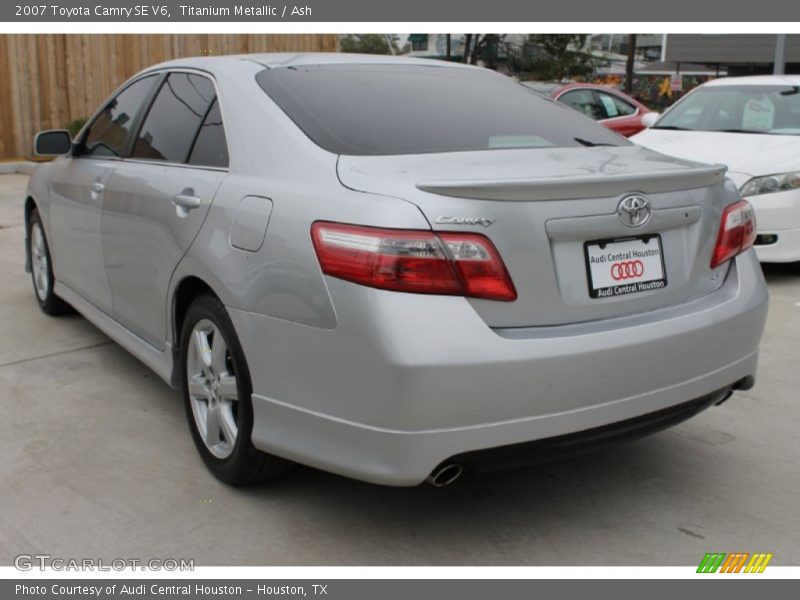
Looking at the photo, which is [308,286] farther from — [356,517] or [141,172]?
[141,172]

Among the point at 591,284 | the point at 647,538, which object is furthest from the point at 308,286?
the point at 647,538

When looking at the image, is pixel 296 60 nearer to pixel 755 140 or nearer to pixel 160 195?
pixel 160 195

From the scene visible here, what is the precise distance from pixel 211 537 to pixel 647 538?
4.75ft

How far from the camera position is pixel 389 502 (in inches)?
134

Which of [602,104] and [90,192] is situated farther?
[602,104]

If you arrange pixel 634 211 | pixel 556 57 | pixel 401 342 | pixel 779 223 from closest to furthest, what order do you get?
pixel 401 342 < pixel 634 211 < pixel 779 223 < pixel 556 57

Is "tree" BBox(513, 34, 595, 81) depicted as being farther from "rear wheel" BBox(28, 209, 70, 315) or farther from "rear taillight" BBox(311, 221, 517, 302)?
"rear taillight" BBox(311, 221, 517, 302)

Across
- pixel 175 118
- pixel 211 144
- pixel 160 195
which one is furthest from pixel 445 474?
pixel 175 118

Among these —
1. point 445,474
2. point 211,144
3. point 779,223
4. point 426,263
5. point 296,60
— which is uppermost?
point 296,60

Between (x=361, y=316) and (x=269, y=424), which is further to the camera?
(x=269, y=424)

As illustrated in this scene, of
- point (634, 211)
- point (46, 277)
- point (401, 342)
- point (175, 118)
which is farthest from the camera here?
point (46, 277)

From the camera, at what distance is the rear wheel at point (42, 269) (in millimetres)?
5777

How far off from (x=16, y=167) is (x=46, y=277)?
28.1 ft
